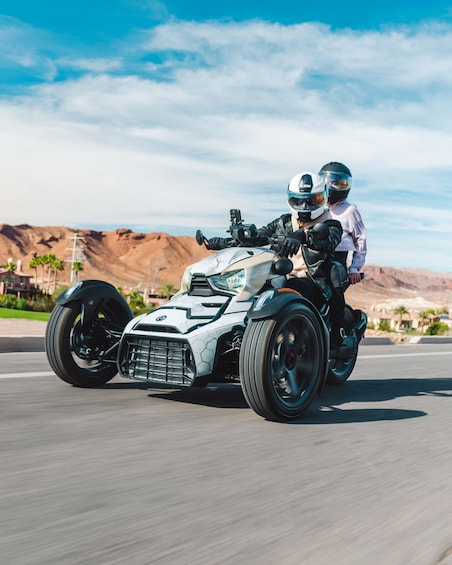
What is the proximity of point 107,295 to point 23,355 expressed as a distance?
3650 mm

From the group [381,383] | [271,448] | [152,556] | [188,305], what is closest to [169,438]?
[271,448]

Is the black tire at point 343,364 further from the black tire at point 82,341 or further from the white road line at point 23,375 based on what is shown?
the white road line at point 23,375

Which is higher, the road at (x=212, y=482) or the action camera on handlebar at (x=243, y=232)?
the action camera on handlebar at (x=243, y=232)

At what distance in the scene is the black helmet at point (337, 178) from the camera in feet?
25.5

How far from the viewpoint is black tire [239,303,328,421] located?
512 centimetres

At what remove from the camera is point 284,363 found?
550cm

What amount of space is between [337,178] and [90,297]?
9.42 feet

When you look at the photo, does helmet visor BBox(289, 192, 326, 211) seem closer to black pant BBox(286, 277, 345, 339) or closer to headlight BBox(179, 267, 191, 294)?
black pant BBox(286, 277, 345, 339)

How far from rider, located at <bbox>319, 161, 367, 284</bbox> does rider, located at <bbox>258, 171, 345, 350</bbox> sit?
74 cm

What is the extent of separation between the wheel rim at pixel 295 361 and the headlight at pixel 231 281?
0.63m

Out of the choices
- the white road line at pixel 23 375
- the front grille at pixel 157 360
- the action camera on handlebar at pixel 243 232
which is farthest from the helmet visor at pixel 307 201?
the white road line at pixel 23 375

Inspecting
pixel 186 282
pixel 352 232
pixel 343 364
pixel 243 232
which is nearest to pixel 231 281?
pixel 186 282

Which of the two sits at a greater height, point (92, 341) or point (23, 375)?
point (92, 341)

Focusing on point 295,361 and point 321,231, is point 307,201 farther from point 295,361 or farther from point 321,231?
point 295,361
